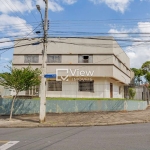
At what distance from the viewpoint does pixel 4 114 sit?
55.2ft

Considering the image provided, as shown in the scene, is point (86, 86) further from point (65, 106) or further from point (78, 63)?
point (65, 106)

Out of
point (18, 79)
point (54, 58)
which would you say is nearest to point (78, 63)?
point (54, 58)

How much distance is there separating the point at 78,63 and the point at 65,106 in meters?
6.99

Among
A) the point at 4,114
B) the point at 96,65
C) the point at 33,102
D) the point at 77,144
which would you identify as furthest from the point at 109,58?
the point at 77,144

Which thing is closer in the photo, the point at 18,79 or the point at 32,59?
the point at 18,79

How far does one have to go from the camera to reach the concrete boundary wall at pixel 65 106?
1698cm

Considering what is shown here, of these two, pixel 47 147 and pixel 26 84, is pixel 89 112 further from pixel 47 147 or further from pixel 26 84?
pixel 47 147

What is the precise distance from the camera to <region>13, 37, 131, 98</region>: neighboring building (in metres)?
22.8

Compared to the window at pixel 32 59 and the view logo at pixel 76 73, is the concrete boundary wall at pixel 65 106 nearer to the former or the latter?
the view logo at pixel 76 73

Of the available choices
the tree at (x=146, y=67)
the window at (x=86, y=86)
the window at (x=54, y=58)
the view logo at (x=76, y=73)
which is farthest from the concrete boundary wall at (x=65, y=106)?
the tree at (x=146, y=67)

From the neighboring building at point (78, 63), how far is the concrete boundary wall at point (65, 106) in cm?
533

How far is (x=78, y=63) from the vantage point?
906 inches

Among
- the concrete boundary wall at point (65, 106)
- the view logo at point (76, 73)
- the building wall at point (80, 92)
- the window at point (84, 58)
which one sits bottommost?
the concrete boundary wall at point (65, 106)

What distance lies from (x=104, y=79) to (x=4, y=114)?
1208 centimetres
